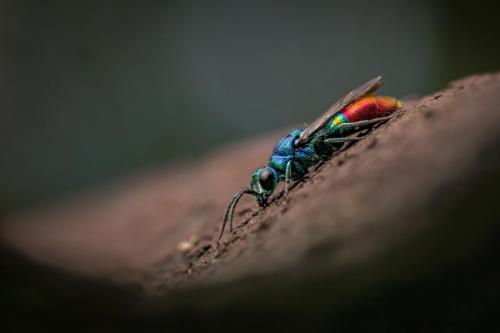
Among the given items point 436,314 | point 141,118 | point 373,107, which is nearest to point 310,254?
point 436,314

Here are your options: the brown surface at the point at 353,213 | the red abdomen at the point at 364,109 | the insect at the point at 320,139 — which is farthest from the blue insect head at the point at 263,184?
the red abdomen at the point at 364,109

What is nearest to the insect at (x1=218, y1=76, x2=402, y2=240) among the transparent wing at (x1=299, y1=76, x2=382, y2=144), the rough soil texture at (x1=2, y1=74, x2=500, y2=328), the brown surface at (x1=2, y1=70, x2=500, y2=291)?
the transparent wing at (x1=299, y1=76, x2=382, y2=144)

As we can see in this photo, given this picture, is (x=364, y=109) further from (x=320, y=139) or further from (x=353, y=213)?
(x=353, y=213)

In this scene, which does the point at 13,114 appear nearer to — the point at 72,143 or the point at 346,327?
the point at 72,143

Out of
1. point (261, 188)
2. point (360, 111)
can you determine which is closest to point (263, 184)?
point (261, 188)

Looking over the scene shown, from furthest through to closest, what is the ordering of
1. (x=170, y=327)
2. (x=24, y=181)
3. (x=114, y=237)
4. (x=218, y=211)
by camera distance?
(x=24, y=181)
(x=114, y=237)
(x=218, y=211)
(x=170, y=327)

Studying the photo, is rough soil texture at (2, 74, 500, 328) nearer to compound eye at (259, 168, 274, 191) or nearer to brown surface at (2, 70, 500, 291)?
brown surface at (2, 70, 500, 291)
